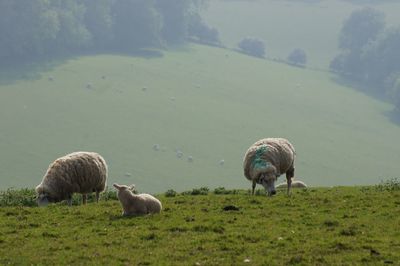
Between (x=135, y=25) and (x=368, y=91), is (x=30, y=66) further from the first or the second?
(x=368, y=91)

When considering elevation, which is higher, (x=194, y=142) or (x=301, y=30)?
Result: (x=301, y=30)

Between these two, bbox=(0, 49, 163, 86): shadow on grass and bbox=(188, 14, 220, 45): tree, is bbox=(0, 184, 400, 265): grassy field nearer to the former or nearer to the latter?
bbox=(0, 49, 163, 86): shadow on grass

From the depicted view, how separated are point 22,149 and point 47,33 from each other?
1999 inches

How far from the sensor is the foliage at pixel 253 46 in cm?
17250

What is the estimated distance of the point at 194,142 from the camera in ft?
345

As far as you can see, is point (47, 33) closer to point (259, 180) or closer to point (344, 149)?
point (344, 149)

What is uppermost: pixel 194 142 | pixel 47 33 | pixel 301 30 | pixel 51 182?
pixel 301 30

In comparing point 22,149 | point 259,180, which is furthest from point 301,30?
point 259,180

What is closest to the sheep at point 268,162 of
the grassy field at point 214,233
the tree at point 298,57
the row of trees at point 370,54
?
the grassy field at point 214,233

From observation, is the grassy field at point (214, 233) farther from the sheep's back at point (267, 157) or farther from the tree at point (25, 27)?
the tree at point (25, 27)

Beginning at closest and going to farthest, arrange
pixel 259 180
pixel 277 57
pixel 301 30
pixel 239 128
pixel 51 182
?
pixel 51 182
pixel 259 180
pixel 239 128
pixel 277 57
pixel 301 30

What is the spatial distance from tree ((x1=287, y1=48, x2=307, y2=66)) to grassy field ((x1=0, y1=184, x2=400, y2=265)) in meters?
152

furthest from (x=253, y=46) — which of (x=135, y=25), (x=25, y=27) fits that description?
(x=25, y=27)

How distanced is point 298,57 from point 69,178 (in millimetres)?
156262
